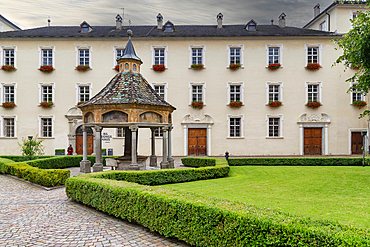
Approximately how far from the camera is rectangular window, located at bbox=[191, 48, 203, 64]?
30484 mm

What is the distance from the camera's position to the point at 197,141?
3020 cm

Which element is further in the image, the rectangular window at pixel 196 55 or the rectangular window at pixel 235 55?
the rectangular window at pixel 235 55

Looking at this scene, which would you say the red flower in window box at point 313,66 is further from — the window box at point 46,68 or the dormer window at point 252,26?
the window box at point 46,68

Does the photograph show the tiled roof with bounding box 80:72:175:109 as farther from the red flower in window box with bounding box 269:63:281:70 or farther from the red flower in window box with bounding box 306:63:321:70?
the red flower in window box with bounding box 306:63:321:70

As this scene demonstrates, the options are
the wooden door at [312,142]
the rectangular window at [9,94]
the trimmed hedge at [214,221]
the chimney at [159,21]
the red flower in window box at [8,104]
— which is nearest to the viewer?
the trimmed hedge at [214,221]

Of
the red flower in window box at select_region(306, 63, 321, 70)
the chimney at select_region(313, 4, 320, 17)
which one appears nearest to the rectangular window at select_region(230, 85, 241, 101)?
the red flower in window box at select_region(306, 63, 321, 70)

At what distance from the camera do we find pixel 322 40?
30156 millimetres

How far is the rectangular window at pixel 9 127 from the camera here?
3012 centimetres

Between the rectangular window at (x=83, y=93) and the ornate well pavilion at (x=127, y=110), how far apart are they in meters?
15.0

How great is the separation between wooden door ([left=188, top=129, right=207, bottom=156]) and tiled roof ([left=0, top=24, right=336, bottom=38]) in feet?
33.1

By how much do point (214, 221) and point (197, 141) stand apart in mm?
24515

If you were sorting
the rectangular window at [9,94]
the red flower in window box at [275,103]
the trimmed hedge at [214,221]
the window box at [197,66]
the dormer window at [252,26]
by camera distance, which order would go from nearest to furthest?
the trimmed hedge at [214,221], the red flower in window box at [275,103], the window box at [197,66], the rectangular window at [9,94], the dormer window at [252,26]

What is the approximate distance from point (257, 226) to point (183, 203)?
1859 millimetres

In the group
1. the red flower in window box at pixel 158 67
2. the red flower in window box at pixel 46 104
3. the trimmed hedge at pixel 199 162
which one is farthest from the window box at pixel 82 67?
the trimmed hedge at pixel 199 162
